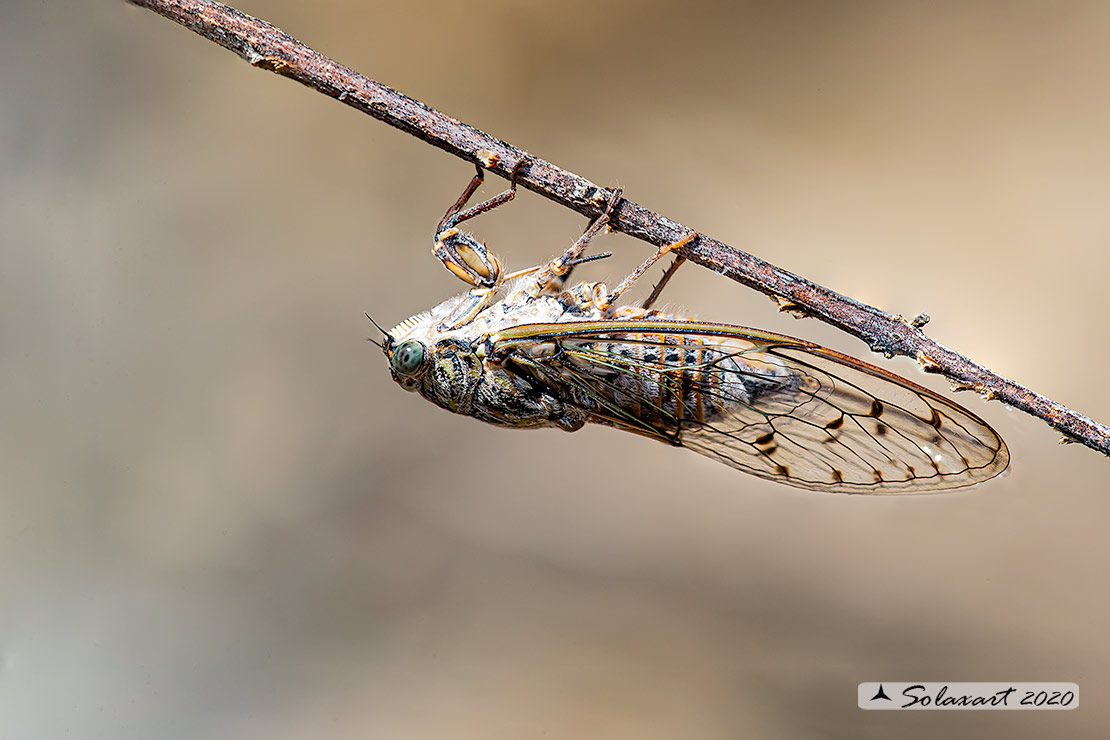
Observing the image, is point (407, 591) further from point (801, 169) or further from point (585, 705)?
point (801, 169)

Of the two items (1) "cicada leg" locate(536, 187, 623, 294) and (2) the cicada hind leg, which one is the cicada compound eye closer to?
(2) the cicada hind leg

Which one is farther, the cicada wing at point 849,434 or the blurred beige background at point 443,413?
the blurred beige background at point 443,413

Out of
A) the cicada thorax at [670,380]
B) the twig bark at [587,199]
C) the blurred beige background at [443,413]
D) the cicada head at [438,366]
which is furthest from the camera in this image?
the blurred beige background at [443,413]

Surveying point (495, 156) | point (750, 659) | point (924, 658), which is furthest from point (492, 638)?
point (495, 156)

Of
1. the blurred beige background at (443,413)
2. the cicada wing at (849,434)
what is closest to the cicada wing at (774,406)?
the cicada wing at (849,434)

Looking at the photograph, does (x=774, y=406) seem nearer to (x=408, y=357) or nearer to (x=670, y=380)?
(x=670, y=380)

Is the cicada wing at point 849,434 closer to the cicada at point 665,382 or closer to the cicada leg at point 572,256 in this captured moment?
the cicada at point 665,382
